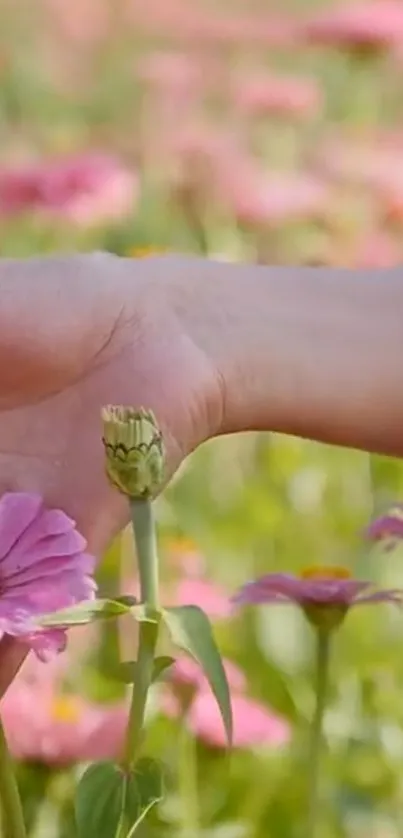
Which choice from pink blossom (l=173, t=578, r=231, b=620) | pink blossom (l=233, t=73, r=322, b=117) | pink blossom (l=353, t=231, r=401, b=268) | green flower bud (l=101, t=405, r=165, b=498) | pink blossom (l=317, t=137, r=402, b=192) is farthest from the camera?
pink blossom (l=233, t=73, r=322, b=117)

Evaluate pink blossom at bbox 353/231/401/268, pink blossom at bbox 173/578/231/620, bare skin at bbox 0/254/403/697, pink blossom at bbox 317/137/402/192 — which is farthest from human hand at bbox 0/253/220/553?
pink blossom at bbox 317/137/402/192

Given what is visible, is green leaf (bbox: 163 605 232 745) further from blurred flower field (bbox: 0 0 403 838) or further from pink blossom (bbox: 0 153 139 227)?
pink blossom (bbox: 0 153 139 227)

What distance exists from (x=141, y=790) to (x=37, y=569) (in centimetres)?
7

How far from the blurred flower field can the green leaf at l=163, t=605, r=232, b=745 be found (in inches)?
6.2

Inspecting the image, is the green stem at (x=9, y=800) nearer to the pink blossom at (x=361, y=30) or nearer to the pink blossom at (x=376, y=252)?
the pink blossom at (x=376, y=252)

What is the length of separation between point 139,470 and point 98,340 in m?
0.19

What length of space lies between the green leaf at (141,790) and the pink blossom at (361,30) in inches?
47.1

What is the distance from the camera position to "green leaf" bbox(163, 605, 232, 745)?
441 millimetres

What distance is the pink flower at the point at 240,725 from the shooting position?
0.77m

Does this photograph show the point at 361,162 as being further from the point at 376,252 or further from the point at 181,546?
the point at 181,546

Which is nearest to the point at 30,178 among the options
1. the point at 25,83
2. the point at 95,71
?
the point at 25,83

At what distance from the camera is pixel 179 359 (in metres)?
0.61

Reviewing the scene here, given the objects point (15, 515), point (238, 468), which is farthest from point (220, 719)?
point (238, 468)

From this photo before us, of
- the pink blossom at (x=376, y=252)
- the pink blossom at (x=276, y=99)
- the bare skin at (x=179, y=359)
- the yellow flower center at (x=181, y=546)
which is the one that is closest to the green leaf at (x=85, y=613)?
the bare skin at (x=179, y=359)
